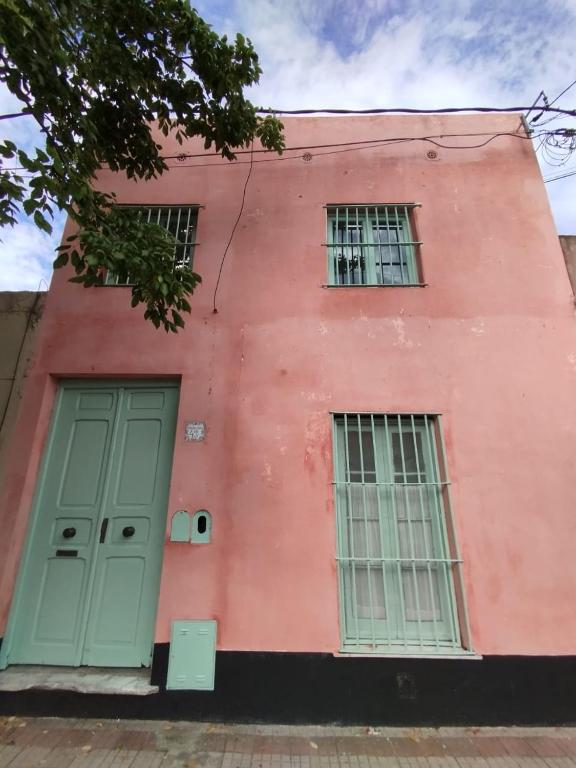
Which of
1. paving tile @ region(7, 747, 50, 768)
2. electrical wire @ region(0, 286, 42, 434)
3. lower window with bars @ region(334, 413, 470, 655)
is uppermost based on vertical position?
electrical wire @ region(0, 286, 42, 434)

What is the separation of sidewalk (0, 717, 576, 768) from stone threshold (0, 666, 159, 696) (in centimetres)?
23

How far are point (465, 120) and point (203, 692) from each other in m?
6.34

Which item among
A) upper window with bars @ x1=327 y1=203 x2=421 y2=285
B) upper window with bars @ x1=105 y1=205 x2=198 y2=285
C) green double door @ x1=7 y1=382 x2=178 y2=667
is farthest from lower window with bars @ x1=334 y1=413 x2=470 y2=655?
upper window with bars @ x1=105 y1=205 x2=198 y2=285

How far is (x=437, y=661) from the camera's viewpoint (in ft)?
10.2

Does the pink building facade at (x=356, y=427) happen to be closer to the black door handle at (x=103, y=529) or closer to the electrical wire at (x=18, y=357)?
the electrical wire at (x=18, y=357)

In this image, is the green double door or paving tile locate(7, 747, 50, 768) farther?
the green double door

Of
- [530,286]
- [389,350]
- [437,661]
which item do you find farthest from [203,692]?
[530,286]

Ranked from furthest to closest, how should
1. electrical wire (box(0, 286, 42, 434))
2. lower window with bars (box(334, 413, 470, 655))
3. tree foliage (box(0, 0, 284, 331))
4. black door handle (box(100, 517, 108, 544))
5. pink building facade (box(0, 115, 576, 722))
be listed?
electrical wire (box(0, 286, 42, 434)) < black door handle (box(100, 517, 108, 544)) < lower window with bars (box(334, 413, 470, 655)) < pink building facade (box(0, 115, 576, 722)) < tree foliage (box(0, 0, 284, 331))

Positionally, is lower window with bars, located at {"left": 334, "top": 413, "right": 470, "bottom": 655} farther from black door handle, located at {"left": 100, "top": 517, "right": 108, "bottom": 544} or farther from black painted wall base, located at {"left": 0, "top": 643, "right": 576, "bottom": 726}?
black door handle, located at {"left": 100, "top": 517, "right": 108, "bottom": 544}

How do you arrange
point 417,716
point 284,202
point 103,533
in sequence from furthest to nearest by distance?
point 284,202
point 103,533
point 417,716

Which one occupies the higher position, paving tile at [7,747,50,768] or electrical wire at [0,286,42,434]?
electrical wire at [0,286,42,434]

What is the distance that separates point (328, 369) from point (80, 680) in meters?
3.25

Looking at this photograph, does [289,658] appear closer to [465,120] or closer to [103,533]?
[103,533]

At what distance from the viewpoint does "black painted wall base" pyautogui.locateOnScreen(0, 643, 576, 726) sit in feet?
9.99
